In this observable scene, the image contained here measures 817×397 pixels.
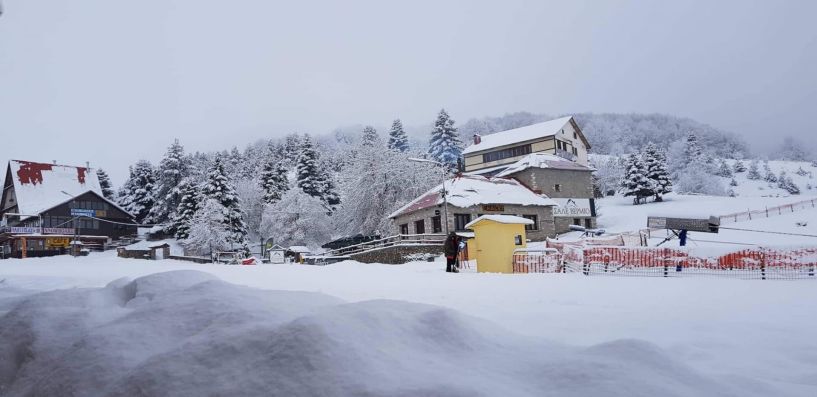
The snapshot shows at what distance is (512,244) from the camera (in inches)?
714

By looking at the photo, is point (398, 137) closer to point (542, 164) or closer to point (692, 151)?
point (542, 164)

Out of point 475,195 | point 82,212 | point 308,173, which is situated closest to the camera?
point 475,195

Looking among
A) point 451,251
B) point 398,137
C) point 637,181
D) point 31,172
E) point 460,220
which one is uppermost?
point 398,137

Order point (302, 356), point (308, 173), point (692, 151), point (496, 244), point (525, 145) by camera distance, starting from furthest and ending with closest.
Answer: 1. point (692, 151)
2. point (525, 145)
3. point (308, 173)
4. point (496, 244)
5. point (302, 356)

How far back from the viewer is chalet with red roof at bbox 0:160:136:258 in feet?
153

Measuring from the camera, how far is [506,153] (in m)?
56.2

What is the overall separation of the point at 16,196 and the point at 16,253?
21.6 ft

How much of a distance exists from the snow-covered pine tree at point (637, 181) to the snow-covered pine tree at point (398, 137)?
34.3 metres

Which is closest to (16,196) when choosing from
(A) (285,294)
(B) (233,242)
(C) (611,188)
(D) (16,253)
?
(D) (16,253)

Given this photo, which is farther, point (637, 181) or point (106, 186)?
point (106, 186)

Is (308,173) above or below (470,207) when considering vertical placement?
above

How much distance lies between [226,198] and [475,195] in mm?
25088

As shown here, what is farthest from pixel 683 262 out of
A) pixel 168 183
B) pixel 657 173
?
pixel 168 183

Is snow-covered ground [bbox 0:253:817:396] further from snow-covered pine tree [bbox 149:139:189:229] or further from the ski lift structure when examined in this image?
snow-covered pine tree [bbox 149:139:189:229]
